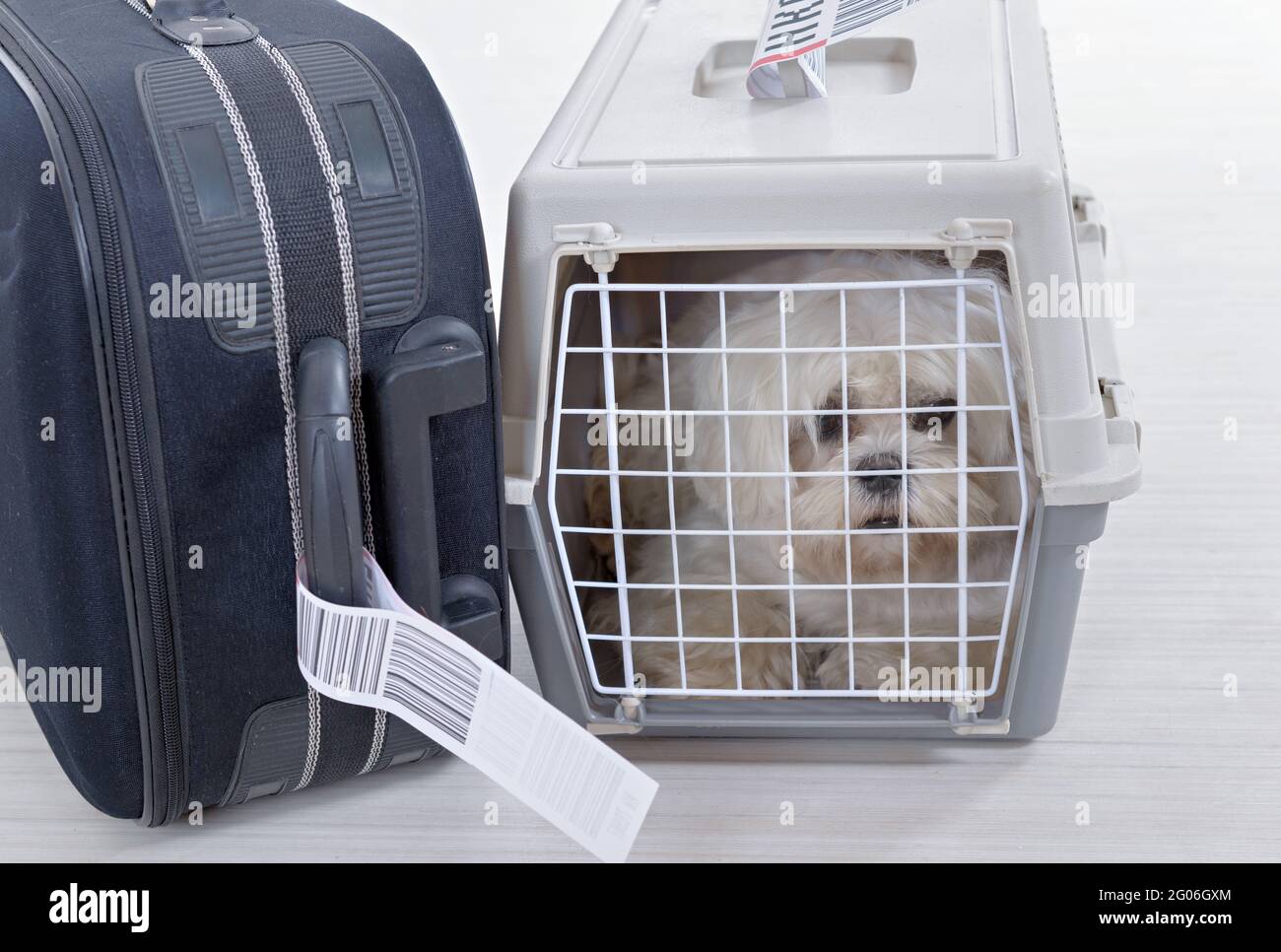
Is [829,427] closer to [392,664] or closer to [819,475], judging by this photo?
[819,475]

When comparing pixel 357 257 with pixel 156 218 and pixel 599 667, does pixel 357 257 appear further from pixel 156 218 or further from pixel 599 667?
pixel 599 667

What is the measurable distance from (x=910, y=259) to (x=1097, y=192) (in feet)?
4.24

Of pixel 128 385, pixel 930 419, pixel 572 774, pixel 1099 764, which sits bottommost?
pixel 1099 764

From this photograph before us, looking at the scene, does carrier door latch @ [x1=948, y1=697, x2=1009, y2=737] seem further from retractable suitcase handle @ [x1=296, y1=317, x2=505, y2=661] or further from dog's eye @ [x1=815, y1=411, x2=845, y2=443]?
retractable suitcase handle @ [x1=296, y1=317, x2=505, y2=661]

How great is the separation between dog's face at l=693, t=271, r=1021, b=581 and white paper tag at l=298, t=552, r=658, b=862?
263mm

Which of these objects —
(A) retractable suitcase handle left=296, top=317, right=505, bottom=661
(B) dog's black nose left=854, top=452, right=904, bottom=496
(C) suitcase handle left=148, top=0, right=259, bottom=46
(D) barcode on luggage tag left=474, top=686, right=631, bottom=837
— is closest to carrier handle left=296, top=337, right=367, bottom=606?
(A) retractable suitcase handle left=296, top=317, right=505, bottom=661

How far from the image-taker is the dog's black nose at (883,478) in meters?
1.08

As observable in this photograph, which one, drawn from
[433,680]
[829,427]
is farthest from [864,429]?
[433,680]

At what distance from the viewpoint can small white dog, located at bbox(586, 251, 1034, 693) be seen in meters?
1.09

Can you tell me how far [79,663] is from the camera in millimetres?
941

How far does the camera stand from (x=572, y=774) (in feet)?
3.04

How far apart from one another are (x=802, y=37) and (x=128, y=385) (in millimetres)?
583

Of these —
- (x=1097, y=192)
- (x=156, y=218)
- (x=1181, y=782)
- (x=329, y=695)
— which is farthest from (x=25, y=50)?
(x=1097, y=192)

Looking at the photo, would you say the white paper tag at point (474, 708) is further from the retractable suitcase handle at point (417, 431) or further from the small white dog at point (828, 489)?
the small white dog at point (828, 489)
